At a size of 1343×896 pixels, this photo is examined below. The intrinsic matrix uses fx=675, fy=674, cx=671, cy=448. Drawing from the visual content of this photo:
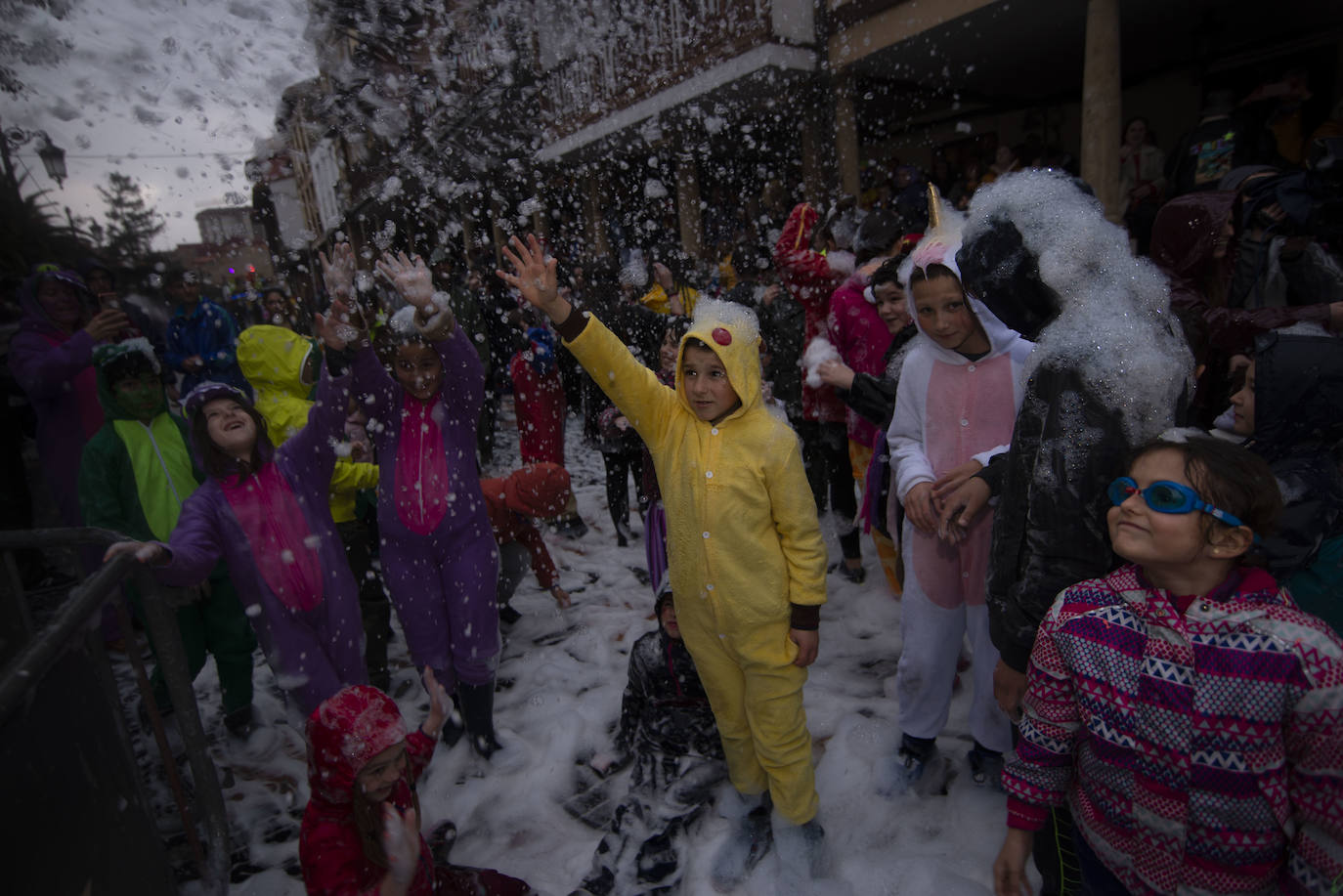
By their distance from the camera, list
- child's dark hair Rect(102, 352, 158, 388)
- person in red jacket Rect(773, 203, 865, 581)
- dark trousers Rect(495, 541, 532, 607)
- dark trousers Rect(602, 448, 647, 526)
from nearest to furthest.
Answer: child's dark hair Rect(102, 352, 158, 388), dark trousers Rect(495, 541, 532, 607), person in red jacket Rect(773, 203, 865, 581), dark trousers Rect(602, 448, 647, 526)

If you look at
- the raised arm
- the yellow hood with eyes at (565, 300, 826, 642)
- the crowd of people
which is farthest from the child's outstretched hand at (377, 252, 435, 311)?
the yellow hood with eyes at (565, 300, 826, 642)

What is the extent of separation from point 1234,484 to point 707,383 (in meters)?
1.34

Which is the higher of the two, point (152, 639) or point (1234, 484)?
point (1234, 484)

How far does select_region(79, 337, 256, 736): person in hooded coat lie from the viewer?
310cm

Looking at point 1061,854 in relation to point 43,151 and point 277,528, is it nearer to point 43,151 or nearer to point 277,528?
point 277,528

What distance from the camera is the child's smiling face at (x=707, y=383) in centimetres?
218

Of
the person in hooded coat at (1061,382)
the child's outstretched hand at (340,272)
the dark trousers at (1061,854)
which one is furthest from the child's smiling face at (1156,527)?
the child's outstretched hand at (340,272)

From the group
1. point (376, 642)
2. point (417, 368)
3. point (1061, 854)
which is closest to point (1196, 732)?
point (1061, 854)

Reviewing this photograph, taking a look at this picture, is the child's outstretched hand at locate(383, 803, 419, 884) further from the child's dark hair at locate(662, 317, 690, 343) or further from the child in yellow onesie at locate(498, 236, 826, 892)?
the child's dark hair at locate(662, 317, 690, 343)

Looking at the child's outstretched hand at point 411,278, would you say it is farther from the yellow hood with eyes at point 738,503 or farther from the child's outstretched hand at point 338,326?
the yellow hood with eyes at point 738,503

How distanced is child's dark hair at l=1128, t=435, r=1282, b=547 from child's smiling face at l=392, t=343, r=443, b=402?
2.53 m

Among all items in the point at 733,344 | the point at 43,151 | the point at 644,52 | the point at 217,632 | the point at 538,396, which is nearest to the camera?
the point at 733,344

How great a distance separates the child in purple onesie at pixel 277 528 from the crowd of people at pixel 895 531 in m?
0.01

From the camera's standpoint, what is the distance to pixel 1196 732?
133cm
